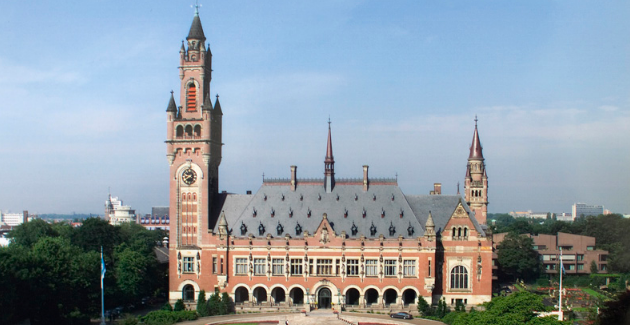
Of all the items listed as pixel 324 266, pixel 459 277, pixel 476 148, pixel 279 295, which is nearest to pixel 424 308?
pixel 459 277

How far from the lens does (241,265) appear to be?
10275cm

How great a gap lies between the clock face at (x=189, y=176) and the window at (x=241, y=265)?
1446 cm

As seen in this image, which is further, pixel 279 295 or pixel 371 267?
pixel 279 295

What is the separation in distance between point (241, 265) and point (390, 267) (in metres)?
22.8

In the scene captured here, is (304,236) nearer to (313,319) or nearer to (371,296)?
(371,296)

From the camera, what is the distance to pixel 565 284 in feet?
455

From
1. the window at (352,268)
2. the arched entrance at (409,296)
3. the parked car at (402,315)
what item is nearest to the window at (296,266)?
the window at (352,268)

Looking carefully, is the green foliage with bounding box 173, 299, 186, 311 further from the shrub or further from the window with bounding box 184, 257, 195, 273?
the window with bounding box 184, 257, 195, 273

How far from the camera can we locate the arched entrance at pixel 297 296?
4053 inches

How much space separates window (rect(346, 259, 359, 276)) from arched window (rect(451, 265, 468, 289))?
14.4 metres

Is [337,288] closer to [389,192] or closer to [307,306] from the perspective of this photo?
[307,306]

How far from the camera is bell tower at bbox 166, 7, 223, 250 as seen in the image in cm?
10462

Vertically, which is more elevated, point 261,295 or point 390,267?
point 390,267

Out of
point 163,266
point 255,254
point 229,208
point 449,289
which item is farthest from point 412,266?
point 163,266
